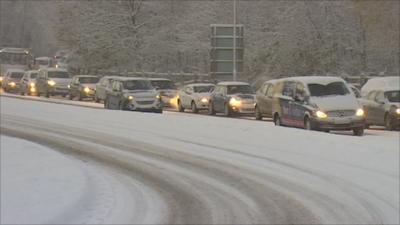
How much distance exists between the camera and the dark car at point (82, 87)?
134ft

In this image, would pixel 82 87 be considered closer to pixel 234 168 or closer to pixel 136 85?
pixel 136 85

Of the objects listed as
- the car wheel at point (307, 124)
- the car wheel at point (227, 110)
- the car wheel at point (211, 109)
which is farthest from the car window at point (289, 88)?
the car wheel at point (211, 109)

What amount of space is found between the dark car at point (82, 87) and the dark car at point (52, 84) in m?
1.54

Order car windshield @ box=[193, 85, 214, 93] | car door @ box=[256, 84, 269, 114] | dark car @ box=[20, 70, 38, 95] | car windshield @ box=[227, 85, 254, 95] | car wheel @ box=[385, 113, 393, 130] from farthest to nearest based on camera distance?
1. dark car @ box=[20, 70, 38, 95]
2. car windshield @ box=[193, 85, 214, 93]
3. car windshield @ box=[227, 85, 254, 95]
4. car door @ box=[256, 84, 269, 114]
5. car wheel @ box=[385, 113, 393, 130]

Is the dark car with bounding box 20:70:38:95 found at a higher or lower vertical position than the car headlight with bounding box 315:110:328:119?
higher

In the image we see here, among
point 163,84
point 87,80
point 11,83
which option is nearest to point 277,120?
point 163,84

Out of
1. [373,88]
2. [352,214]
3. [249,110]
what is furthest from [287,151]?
[249,110]

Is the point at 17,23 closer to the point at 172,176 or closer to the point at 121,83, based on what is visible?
the point at 172,176

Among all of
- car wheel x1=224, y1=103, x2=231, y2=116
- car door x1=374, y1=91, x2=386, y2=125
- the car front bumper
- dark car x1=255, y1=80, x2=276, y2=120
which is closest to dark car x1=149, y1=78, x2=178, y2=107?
car wheel x1=224, y1=103, x2=231, y2=116

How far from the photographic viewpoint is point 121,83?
96.1ft

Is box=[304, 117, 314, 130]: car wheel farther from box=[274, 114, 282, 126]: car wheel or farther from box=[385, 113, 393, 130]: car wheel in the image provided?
box=[385, 113, 393, 130]: car wheel

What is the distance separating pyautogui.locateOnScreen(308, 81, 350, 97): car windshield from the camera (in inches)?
775

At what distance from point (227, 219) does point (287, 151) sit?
18.2 ft

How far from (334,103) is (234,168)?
7.53 meters
